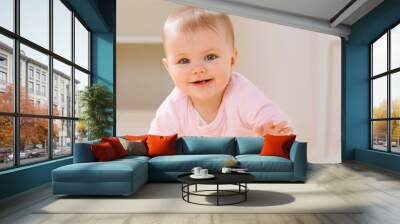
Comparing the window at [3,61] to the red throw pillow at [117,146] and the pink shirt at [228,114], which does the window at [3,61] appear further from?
the pink shirt at [228,114]

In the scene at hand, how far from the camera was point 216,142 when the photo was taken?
267 inches

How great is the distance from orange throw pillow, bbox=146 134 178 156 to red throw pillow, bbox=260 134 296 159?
5.01 ft

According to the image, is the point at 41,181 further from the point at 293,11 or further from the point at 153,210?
the point at 293,11

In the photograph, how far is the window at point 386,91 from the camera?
306 inches

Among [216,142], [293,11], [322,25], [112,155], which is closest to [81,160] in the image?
[112,155]

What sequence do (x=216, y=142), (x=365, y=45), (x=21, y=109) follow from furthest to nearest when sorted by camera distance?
(x=365, y=45)
(x=216, y=142)
(x=21, y=109)

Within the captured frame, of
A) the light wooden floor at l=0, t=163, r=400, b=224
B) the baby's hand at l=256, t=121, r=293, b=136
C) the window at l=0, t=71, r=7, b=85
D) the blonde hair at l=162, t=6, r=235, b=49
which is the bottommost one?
the light wooden floor at l=0, t=163, r=400, b=224

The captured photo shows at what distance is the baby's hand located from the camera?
789 centimetres

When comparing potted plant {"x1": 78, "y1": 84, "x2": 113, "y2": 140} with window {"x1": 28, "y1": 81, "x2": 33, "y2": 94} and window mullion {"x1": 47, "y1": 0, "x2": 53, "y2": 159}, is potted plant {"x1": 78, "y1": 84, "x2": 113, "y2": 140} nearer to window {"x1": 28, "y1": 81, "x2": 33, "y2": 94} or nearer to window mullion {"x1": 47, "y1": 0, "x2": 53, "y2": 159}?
window mullion {"x1": 47, "y1": 0, "x2": 53, "y2": 159}

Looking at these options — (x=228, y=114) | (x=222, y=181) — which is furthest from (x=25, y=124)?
(x=228, y=114)

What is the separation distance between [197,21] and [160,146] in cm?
282

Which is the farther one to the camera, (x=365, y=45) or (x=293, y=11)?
(x=365, y=45)

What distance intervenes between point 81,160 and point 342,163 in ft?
19.4

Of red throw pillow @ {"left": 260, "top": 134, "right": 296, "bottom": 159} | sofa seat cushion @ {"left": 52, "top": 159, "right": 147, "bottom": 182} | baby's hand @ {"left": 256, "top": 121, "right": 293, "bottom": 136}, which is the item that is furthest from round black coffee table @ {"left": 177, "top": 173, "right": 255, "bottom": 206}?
baby's hand @ {"left": 256, "top": 121, "right": 293, "bottom": 136}
